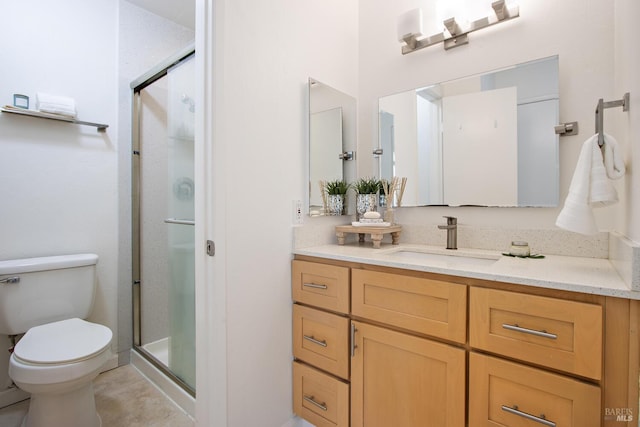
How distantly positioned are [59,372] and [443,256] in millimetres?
1742

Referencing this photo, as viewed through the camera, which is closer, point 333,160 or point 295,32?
point 295,32

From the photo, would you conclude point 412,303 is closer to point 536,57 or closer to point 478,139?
point 478,139

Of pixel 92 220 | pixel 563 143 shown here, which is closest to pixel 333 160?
pixel 563 143

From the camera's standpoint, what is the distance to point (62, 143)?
185cm

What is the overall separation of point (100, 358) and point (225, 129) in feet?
3.93

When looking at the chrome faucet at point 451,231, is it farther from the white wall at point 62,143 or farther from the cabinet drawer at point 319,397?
the white wall at point 62,143

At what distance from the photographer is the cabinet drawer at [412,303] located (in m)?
0.96

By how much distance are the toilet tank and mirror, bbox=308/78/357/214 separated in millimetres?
1451

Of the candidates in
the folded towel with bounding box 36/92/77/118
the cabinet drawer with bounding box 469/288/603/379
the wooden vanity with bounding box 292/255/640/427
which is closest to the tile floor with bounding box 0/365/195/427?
the wooden vanity with bounding box 292/255/640/427

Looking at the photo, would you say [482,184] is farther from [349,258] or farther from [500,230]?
[349,258]

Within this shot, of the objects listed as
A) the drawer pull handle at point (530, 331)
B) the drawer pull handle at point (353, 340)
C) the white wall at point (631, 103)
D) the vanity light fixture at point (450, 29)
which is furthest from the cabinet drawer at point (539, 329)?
the vanity light fixture at point (450, 29)

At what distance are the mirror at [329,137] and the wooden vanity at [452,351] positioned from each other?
1.45 feet

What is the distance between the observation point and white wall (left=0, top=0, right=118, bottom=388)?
168 centimetres

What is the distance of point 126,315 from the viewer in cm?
210
